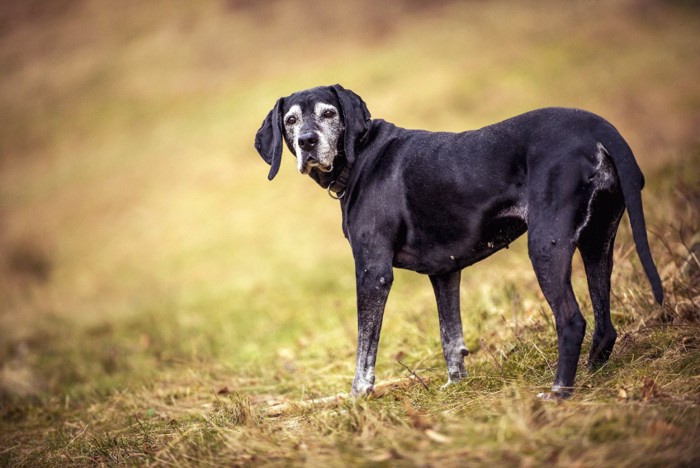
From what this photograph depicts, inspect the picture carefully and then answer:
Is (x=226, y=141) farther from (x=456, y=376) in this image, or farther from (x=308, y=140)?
(x=456, y=376)

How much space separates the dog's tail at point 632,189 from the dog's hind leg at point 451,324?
4.94 feet

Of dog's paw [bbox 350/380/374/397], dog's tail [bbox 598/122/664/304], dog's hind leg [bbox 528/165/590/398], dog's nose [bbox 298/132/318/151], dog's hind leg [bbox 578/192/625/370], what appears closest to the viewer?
Result: dog's tail [bbox 598/122/664/304]

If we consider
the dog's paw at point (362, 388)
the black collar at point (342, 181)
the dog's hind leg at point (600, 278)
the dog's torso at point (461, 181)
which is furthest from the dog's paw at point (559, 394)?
the black collar at point (342, 181)

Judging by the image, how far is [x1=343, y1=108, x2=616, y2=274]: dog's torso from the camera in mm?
3859

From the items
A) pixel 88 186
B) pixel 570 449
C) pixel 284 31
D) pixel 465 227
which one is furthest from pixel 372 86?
pixel 570 449

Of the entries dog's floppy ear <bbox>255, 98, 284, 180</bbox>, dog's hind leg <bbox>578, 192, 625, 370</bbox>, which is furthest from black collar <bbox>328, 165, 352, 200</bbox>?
dog's hind leg <bbox>578, 192, 625, 370</bbox>

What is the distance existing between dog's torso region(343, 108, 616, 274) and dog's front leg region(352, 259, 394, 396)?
0.72ft

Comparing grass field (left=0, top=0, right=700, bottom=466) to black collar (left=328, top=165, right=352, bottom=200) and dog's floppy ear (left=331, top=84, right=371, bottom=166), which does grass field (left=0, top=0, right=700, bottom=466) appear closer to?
black collar (left=328, top=165, right=352, bottom=200)

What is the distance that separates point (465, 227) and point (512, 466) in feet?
5.77

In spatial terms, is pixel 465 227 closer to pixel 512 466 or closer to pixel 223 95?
pixel 512 466

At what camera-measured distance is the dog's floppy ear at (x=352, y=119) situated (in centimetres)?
484

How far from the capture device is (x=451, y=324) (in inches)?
195

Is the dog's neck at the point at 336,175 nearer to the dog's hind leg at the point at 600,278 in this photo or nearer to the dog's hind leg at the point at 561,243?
the dog's hind leg at the point at 561,243

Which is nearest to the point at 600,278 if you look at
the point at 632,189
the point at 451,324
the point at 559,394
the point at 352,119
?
the point at 632,189
